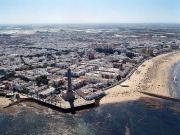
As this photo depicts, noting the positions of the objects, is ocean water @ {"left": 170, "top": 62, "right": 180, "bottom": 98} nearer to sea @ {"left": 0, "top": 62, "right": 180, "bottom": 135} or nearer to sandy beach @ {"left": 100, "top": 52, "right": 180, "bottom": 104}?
sandy beach @ {"left": 100, "top": 52, "right": 180, "bottom": 104}

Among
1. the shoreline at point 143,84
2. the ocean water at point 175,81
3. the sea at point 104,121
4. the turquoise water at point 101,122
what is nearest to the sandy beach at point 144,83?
the shoreline at point 143,84

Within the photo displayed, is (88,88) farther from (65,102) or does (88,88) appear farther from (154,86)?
(154,86)

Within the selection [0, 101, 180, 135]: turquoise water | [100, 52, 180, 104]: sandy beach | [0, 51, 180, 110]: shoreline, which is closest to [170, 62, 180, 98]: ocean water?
[0, 51, 180, 110]: shoreline

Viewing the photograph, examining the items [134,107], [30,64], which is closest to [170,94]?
[134,107]

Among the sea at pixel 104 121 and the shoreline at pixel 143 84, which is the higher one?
the shoreline at pixel 143 84

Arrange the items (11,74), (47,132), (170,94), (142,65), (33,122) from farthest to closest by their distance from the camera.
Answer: (142,65) < (11,74) < (170,94) < (33,122) < (47,132)

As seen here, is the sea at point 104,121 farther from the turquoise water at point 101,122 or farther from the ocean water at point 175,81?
the ocean water at point 175,81
